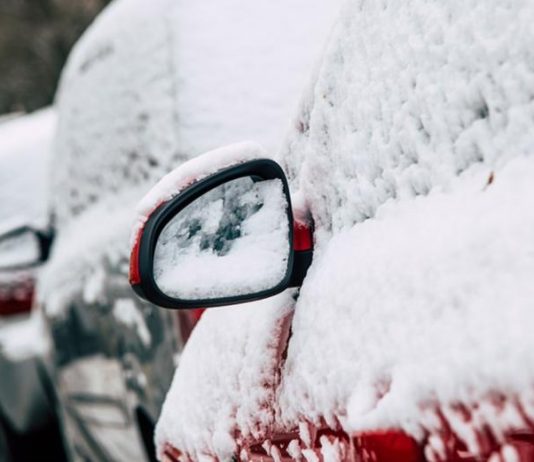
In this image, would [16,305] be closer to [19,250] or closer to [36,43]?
[19,250]

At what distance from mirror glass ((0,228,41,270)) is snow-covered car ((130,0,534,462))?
2.58 metres

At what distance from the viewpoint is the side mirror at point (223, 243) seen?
156cm

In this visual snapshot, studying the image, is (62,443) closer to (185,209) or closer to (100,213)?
(100,213)

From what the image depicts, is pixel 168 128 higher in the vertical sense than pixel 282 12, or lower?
lower

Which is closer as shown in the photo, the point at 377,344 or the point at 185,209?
the point at 377,344

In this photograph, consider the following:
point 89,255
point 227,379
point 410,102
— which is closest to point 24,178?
point 89,255

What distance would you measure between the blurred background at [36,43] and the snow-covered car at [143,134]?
19.6 metres

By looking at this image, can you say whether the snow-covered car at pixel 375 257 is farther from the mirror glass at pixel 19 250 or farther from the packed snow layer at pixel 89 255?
the mirror glass at pixel 19 250

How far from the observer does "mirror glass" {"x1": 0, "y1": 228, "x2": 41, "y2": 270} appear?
4.34 meters

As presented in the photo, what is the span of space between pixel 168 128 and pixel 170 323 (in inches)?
24.0

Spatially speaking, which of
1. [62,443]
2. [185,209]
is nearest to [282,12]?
[185,209]

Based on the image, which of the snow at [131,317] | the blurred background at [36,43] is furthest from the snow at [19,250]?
the blurred background at [36,43]

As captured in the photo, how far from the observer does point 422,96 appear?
1.37 meters

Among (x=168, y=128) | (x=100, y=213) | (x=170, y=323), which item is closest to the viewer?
(x=170, y=323)
